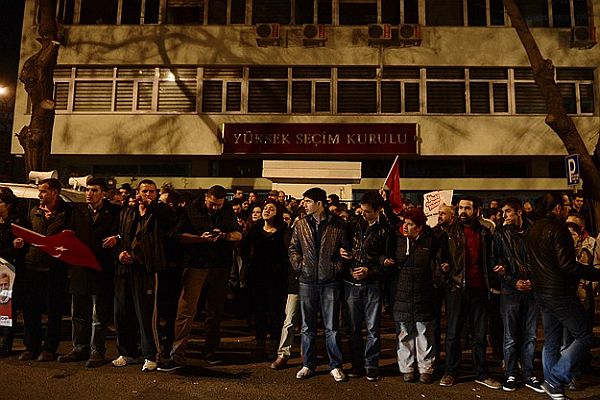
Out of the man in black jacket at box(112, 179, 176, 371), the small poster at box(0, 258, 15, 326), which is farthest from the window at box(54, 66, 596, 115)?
the small poster at box(0, 258, 15, 326)

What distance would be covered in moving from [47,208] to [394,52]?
49.8 feet

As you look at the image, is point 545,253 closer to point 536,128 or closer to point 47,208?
point 47,208

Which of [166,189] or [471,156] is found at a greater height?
[471,156]

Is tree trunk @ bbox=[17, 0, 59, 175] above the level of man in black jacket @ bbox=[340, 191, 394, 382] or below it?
above

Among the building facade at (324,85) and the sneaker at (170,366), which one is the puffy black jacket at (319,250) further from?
the building facade at (324,85)

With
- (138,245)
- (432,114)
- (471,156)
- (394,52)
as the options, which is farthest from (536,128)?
(138,245)

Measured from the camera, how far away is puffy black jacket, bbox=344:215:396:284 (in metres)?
5.77

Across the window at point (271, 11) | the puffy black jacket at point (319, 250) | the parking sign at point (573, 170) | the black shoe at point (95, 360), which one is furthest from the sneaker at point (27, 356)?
the window at point (271, 11)

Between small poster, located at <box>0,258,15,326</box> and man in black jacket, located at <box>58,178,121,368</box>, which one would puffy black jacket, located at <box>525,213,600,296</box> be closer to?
man in black jacket, located at <box>58,178,121,368</box>

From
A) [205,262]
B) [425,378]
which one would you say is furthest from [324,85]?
[425,378]

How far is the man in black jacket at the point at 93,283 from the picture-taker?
6168 millimetres

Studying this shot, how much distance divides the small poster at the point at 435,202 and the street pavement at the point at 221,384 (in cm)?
241

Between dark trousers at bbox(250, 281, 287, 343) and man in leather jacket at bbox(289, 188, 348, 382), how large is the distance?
794 millimetres

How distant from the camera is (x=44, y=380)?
5.54m
